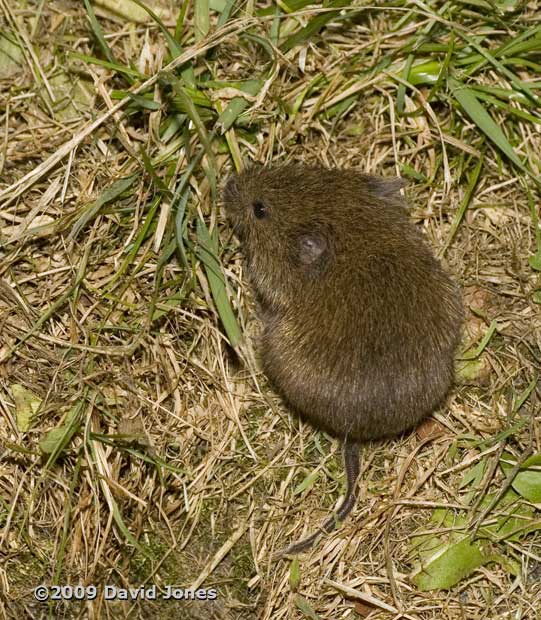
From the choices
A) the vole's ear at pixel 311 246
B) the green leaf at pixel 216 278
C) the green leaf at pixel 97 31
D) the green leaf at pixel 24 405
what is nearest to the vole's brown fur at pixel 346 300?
the vole's ear at pixel 311 246

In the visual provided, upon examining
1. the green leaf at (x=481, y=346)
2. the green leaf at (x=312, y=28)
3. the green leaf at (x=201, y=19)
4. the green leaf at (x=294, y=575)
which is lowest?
the green leaf at (x=294, y=575)

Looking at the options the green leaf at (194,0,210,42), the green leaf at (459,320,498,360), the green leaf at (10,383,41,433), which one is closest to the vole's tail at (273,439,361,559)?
the green leaf at (459,320,498,360)

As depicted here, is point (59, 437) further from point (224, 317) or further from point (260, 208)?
point (260, 208)

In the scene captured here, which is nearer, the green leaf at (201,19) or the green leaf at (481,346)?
the green leaf at (201,19)

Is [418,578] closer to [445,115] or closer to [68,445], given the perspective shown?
[68,445]

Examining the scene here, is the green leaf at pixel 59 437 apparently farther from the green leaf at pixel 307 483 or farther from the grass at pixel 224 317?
the green leaf at pixel 307 483

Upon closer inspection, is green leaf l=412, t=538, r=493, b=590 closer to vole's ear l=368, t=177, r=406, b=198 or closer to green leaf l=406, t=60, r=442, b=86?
vole's ear l=368, t=177, r=406, b=198

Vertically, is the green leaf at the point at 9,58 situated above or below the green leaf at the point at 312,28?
above

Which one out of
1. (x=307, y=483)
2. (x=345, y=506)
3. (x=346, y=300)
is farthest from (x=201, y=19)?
(x=345, y=506)
